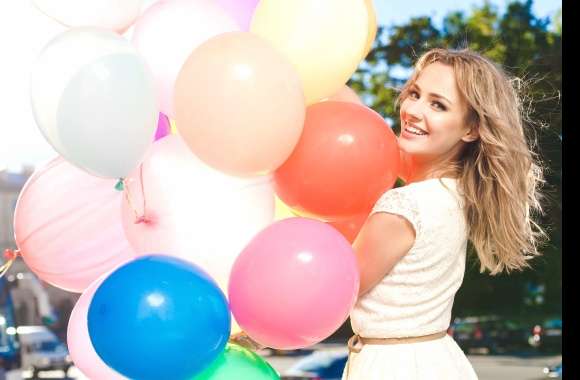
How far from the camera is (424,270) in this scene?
2227 millimetres

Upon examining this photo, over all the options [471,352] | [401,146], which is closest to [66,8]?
[401,146]

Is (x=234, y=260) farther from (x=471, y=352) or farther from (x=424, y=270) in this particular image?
(x=471, y=352)

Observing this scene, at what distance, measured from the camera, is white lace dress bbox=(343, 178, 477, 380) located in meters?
2.19

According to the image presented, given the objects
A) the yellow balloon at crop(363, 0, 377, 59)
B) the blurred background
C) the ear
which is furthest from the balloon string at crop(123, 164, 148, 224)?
the blurred background

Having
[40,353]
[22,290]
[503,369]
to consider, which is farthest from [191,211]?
[22,290]

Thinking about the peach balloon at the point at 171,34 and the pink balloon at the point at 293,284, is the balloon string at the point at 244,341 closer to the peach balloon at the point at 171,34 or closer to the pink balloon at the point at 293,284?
the pink balloon at the point at 293,284

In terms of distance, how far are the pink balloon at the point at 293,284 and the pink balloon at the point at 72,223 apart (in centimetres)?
57

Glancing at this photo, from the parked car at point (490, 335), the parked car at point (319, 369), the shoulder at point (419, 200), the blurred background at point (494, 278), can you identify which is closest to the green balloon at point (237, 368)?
the shoulder at point (419, 200)

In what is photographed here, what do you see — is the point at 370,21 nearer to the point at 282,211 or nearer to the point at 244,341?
the point at 282,211

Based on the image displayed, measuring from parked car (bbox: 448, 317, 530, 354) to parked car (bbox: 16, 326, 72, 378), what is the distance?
544cm

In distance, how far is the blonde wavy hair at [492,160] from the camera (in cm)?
225

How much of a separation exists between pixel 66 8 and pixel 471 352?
1065 cm

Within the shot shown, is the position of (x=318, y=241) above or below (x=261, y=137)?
below
